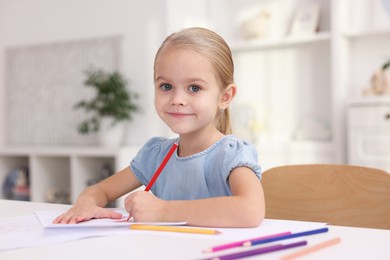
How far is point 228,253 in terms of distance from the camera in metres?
0.71

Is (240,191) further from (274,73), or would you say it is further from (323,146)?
(274,73)

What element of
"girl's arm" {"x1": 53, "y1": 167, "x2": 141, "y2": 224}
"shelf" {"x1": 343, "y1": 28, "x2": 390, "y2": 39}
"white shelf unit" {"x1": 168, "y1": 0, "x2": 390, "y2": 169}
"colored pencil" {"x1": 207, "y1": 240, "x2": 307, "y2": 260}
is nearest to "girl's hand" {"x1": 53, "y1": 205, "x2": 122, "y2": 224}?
"girl's arm" {"x1": 53, "y1": 167, "x2": 141, "y2": 224}

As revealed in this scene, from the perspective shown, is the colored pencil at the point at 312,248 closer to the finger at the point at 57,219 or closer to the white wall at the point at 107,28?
the finger at the point at 57,219

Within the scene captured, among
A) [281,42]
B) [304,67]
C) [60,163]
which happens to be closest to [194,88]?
→ [281,42]

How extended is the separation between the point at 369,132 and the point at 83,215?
228 centimetres

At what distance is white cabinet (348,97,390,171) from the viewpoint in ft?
9.74

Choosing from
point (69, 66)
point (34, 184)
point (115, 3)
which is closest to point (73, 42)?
point (69, 66)

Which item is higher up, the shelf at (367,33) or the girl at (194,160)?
the shelf at (367,33)

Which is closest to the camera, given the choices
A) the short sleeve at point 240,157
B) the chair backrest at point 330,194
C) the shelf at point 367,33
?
the short sleeve at point 240,157

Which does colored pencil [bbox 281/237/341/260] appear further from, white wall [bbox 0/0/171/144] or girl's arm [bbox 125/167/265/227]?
white wall [bbox 0/0/171/144]

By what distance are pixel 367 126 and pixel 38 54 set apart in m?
2.41

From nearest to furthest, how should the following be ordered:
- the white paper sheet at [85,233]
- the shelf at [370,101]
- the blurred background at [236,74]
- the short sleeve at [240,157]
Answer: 1. the white paper sheet at [85,233]
2. the short sleeve at [240,157]
3. the shelf at [370,101]
4. the blurred background at [236,74]

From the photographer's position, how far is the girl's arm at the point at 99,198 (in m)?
1.00

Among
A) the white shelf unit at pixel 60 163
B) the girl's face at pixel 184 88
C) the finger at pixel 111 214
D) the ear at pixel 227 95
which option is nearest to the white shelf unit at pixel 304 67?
the white shelf unit at pixel 60 163
